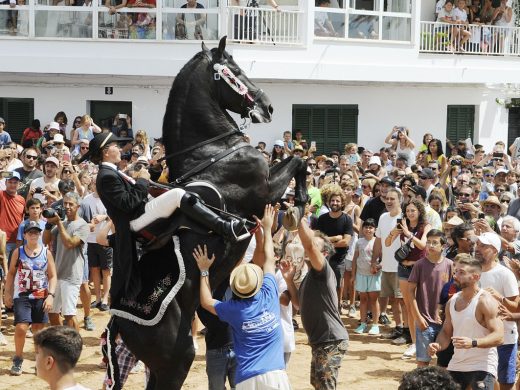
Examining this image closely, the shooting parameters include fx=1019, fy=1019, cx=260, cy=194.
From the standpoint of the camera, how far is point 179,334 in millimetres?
8680

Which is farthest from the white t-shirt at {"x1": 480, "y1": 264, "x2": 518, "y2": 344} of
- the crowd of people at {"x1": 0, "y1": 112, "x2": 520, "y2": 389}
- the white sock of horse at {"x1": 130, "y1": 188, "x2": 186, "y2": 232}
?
the white sock of horse at {"x1": 130, "y1": 188, "x2": 186, "y2": 232}

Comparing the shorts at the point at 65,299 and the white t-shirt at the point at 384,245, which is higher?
the white t-shirt at the point at 384,245

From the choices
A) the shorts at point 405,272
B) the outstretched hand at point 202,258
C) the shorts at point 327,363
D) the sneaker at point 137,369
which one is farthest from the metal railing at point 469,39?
the outstretched hand at point 202,258

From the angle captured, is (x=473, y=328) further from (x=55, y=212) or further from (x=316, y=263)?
(x=55, y=212)

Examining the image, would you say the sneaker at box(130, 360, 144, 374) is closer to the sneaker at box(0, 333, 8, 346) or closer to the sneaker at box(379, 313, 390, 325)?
the sneaker at box(0, 333, 8, 346)

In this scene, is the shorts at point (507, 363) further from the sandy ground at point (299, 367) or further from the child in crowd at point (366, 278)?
the child in crowd at point (366, 278)

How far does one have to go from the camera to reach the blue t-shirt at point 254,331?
7.95 meters

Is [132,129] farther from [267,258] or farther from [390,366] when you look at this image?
[267,258]

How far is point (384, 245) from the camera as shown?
13781 millimetres

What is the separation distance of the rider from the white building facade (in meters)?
15.1

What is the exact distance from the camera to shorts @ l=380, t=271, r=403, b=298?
13.8 metres

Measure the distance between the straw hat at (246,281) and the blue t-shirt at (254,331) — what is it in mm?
107

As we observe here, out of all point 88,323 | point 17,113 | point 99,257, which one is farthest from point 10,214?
point 17,113

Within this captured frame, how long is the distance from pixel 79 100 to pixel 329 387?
16360mm
